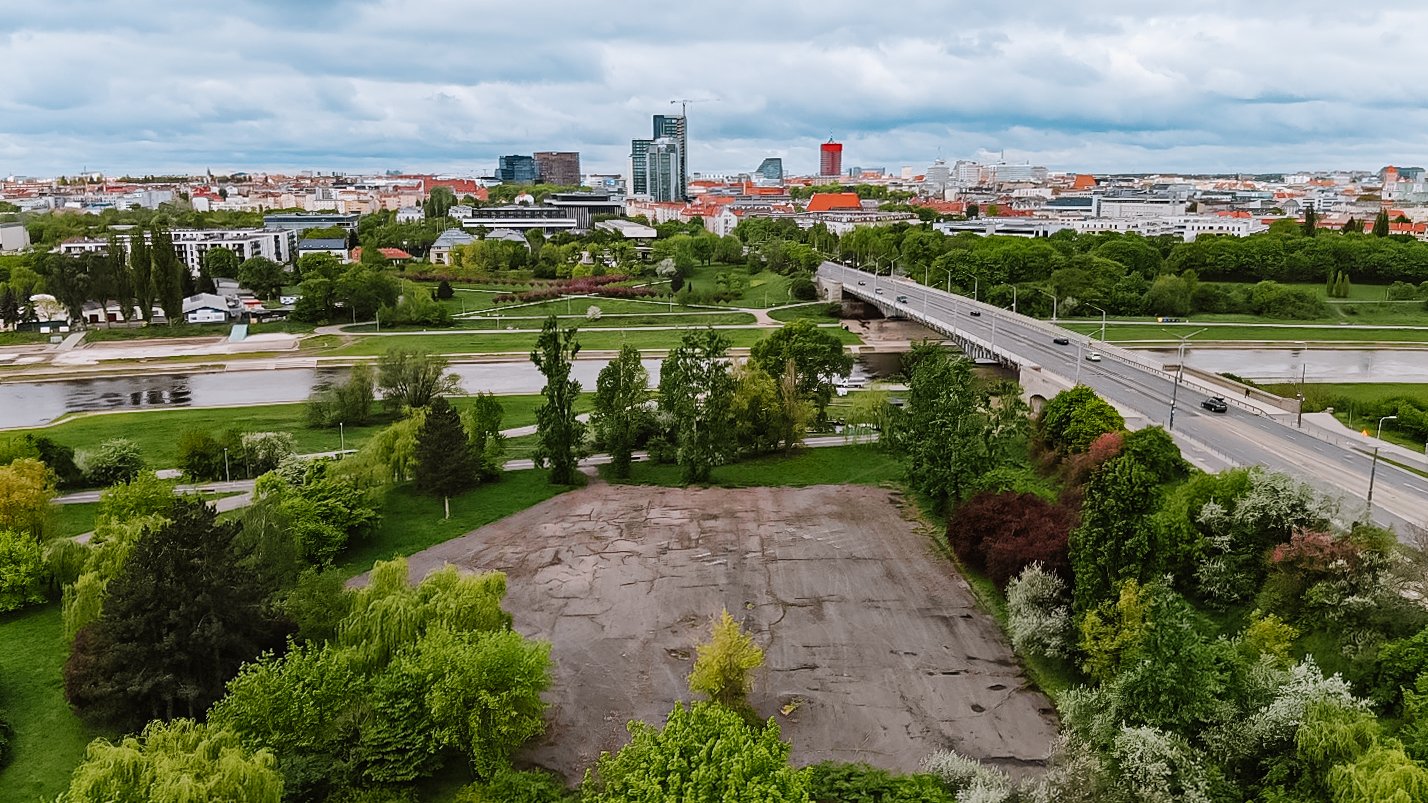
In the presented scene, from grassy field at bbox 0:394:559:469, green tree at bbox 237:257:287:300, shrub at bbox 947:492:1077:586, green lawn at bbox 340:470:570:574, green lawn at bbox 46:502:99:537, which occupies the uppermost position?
green tree at bbox 237:257:287:300

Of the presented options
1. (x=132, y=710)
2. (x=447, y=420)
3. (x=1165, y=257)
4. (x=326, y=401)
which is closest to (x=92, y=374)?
(x=326, y=401)

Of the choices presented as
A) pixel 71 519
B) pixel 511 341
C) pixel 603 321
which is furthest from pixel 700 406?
pixel 603 321

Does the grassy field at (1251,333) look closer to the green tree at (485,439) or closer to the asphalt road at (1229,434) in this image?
the asphalt road at (1229,434)

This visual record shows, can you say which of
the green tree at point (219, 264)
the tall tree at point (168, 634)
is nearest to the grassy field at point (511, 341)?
the green tree at point (219, 264)

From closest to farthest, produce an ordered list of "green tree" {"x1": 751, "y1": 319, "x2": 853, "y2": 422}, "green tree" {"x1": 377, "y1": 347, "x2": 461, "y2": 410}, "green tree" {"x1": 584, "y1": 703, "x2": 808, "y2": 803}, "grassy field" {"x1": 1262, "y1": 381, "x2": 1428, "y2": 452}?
1. "green tree" {"x1": 584, "y1": 703, "x2": 808, "y2": 803}
2. "grassy field" {"x1": 1262, "y1": 381, "x2": 1428, "y2": 452}
3. "green tree" {"x1": 751, "y1": 319, "x2": 853, "y2": 422}
4. "green tree" {"x1": 377, "y1": 347, "x2": 461, "y2": 410}

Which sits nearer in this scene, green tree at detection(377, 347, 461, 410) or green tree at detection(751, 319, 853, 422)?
green tree at detection(751, 319, 853, 422)

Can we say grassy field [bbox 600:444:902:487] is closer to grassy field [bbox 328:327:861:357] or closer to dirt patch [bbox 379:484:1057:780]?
dirt patch [bbox 379:484:1057:780]

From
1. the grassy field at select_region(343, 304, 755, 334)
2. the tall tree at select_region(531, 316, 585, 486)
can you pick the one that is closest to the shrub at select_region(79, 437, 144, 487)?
the tall tree at select_region(531, 316, 585, 486)
